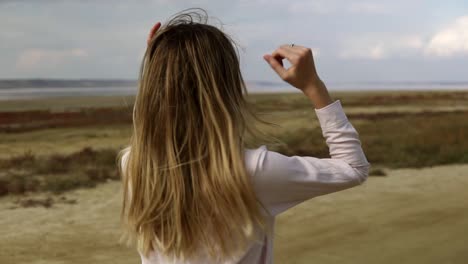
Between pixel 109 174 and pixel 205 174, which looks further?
pixel 109 174

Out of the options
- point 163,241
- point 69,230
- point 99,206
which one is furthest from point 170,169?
point 99,206

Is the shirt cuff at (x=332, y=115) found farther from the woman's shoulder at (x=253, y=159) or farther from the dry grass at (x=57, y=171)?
the dry grass at (x=57, y=171)

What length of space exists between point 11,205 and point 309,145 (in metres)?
8.80

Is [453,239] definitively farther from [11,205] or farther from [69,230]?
[11,205]

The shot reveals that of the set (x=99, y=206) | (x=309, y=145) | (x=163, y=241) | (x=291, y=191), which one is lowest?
(x=309, y=145)

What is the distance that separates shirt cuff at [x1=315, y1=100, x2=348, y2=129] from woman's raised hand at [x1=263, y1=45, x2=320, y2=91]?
0.24ft

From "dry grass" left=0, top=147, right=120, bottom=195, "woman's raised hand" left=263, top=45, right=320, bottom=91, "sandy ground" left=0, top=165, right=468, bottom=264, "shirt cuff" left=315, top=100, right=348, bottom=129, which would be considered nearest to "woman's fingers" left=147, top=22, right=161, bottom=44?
"woman's raised hand" left=263, top=45, right=320, bottom=91

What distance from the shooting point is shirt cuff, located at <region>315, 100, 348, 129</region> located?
155 centimetres

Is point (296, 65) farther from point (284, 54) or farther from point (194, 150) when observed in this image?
point (194, 150)

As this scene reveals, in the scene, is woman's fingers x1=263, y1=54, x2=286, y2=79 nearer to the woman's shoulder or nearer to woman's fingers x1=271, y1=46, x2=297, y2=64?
woman's fingers x1=271, y1=46, x2=297, y2=64

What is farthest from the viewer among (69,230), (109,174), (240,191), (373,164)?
(373,164)

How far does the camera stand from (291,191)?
1535 millimetres

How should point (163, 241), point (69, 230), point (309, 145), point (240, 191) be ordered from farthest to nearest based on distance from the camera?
1. point (309, 145)
2. point (69, 230)
3. point (163, 241)
4. point (240, 191)

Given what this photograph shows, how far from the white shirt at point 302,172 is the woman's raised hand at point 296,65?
0.09 metres
